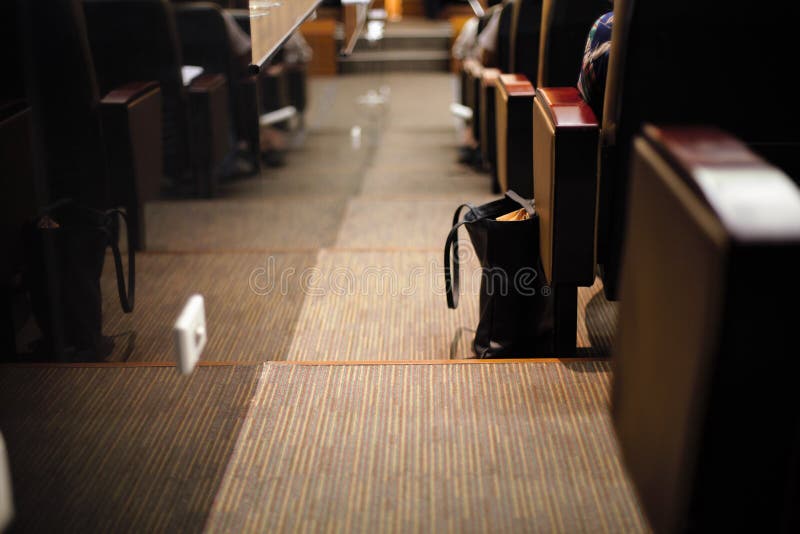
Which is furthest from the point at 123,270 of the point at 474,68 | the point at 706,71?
the point at 474,68

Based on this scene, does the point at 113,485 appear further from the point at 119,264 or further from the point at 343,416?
the point at 119,264

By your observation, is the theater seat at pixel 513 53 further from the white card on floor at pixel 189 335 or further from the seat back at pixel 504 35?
the white card on floor at pixel 189 335

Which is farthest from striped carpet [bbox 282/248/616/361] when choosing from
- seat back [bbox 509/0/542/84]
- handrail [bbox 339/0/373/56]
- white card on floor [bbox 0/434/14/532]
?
handrail [bbox 339/0/373/56]

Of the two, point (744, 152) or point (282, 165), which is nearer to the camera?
point (744, 152)

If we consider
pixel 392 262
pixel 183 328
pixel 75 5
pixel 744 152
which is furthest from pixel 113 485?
pixel 392 262

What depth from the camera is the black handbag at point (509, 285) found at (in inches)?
60.5

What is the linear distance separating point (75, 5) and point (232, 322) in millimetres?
725

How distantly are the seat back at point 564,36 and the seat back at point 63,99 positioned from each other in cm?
99

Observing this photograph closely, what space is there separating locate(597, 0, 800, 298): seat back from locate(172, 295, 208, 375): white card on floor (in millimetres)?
727

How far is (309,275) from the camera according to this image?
2.02m

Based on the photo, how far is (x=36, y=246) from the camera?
137 centimetres

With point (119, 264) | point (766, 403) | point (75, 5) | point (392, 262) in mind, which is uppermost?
point (75, 5)

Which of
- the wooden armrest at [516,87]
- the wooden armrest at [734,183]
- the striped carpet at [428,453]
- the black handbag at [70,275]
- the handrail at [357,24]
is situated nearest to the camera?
the wooden armrest at [734,183]

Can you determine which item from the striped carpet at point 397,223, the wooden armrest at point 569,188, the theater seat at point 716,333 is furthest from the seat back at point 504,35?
the theater seat at point 716,333
